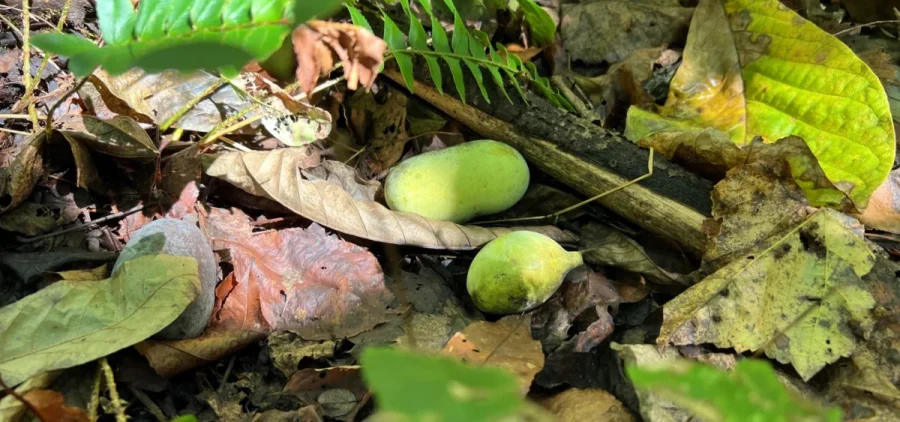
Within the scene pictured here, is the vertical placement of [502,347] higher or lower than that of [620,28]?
lower

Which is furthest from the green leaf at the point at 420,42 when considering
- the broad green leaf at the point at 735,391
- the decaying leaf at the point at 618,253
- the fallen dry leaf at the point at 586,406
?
the broad green leaf at the point at 735,391

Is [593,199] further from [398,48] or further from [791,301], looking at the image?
[398,48]

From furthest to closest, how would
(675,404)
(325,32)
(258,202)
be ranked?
(258,202)
(675,404)
(325,32)

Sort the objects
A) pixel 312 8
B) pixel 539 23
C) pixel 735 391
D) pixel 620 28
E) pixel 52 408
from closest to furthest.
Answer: pixel 735 391, pixel 312 8, pixel 52 408, pixel 539 23, pixel 620 28

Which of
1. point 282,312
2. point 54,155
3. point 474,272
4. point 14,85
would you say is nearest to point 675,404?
point 474,272

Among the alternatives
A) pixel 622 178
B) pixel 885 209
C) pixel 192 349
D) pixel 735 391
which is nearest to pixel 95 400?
pixel 192 349

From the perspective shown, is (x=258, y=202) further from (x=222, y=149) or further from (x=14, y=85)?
(x=14, y=85)
